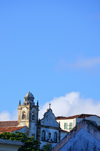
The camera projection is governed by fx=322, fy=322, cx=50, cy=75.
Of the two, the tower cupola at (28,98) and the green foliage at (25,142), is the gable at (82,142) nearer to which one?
the green foliage at (25,142)

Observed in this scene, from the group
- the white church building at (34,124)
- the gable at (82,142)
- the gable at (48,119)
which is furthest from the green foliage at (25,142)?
the gable at (82,142)

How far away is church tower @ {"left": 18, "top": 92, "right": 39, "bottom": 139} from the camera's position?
4994cm

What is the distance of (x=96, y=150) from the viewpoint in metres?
10.2

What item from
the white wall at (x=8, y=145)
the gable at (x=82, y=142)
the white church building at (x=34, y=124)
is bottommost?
the gable at (x=82, y=142)

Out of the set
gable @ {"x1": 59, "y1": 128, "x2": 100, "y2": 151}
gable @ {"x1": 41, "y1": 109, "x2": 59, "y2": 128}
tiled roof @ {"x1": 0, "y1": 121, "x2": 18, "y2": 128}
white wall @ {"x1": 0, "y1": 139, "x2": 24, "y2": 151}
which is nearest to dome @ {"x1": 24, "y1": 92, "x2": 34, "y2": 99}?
Answer: gable @ {"x1": 41, "y1": 109, "x2": 59, "y2": 128}

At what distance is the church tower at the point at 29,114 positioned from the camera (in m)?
49.9

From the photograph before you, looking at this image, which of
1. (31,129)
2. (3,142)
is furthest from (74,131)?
(31,129)

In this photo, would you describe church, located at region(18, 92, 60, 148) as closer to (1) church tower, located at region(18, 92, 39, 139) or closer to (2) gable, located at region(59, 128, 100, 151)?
(1) church tower, located at region(18, 92, 39, 139)

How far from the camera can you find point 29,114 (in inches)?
1983

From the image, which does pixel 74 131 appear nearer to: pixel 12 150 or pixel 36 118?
pixel 12 150

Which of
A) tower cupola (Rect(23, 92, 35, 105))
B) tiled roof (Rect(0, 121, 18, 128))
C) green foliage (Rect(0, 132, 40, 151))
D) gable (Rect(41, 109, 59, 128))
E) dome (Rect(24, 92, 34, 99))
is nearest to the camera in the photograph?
green foliage (Rect(0, 132, 40, 151))

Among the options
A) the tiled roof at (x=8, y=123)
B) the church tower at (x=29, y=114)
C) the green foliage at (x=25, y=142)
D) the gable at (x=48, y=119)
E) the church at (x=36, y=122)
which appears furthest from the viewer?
the tiled roof at (x=8, y=123)

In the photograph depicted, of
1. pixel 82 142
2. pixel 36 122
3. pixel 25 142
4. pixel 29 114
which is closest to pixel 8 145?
pixel 82 142

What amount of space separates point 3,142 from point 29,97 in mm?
39434
